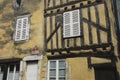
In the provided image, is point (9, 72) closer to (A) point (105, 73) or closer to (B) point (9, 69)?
(B) point (9, 69)

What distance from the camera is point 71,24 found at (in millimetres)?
10000

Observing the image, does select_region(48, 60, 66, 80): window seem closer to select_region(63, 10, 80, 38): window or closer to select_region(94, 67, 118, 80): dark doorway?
select_region(63, 10, 80, 38): window

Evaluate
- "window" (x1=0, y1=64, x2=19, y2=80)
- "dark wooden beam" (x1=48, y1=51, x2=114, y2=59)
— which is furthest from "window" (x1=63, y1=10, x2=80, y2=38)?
"window" (x1=0, y1=64, x2=19, y2=80)

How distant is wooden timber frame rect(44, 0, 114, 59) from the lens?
28.9 feet

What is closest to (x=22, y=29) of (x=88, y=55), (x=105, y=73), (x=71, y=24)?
(x=71, y=24)

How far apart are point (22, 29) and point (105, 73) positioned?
5.37m

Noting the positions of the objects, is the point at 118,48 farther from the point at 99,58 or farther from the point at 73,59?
the point at 73,59

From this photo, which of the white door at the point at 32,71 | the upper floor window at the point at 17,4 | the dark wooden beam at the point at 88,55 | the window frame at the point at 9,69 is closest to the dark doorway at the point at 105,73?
the dark wooden beam at the point at 88,55

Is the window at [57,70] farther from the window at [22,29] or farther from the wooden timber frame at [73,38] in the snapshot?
the window at [22,29]

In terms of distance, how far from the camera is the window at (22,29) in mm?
11148

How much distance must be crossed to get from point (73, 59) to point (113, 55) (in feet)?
6.14

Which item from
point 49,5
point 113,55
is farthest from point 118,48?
point 49,5

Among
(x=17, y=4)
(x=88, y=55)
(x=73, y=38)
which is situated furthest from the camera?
(x=17, y=4)

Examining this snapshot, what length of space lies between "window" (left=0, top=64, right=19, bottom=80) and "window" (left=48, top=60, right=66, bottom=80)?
2.07 meters
